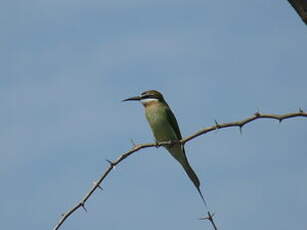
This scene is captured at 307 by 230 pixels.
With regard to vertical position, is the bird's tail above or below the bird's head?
below

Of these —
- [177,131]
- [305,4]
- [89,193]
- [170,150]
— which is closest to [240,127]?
[305,4]

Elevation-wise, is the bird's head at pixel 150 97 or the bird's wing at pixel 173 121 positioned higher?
the bird's head at pixel 150 97

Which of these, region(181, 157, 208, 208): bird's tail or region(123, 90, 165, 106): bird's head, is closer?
region(181, 157, 208, 208): bird's tail

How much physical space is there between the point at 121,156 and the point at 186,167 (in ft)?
9.23

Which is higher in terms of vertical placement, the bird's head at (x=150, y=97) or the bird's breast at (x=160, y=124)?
the bird's head at (x=150, y=97)

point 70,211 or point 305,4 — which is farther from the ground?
point 305,4

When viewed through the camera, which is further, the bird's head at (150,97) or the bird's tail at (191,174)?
the bird's head at (150,97)

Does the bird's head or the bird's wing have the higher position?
the bird's head

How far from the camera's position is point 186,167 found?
5.48 metres

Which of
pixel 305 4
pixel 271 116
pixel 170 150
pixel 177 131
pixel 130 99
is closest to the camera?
pixel 305 4

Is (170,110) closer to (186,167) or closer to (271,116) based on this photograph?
(186,167)

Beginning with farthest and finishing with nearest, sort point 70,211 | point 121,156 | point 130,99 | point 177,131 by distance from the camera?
point 177,131 → point 130,99 → point 121,156 → point 70,211

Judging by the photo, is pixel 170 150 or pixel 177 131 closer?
pixel 170 150

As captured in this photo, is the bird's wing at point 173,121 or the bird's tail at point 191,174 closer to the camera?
the bird's tail at point 191,174
